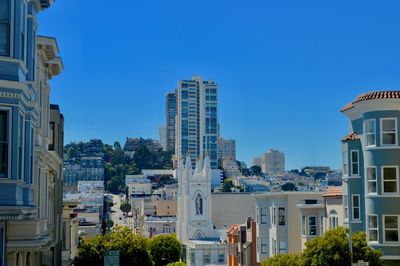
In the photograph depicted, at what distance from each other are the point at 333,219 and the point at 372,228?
726cm

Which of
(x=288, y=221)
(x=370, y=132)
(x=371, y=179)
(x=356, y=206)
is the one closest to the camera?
(x=371, y=179)

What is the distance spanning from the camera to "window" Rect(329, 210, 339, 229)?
3734 centimetres

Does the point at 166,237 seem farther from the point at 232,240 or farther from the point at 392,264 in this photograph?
the point at 392,264

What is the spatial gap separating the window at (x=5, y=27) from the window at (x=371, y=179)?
1902 cm

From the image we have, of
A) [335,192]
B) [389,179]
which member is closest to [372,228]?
[389,179]

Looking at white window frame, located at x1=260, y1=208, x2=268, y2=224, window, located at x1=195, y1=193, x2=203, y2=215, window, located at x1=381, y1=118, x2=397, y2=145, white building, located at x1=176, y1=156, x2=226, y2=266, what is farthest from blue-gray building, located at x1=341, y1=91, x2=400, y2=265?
window, located at x1=195, y1=193, x2=203, y2=215

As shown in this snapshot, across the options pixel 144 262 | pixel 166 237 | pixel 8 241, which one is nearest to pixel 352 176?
pixel 8 241

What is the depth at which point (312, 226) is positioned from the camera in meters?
40.4

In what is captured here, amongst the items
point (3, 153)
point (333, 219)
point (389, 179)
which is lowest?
point (333, 219)

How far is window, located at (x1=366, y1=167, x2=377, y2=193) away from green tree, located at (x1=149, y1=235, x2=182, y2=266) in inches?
3238

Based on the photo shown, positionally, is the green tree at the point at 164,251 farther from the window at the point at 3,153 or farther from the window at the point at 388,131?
the window at the point at 3,153

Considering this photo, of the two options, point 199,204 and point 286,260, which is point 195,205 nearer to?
point 199,204

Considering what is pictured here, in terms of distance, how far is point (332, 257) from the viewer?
29.9m

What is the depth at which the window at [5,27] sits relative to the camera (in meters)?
15.7
